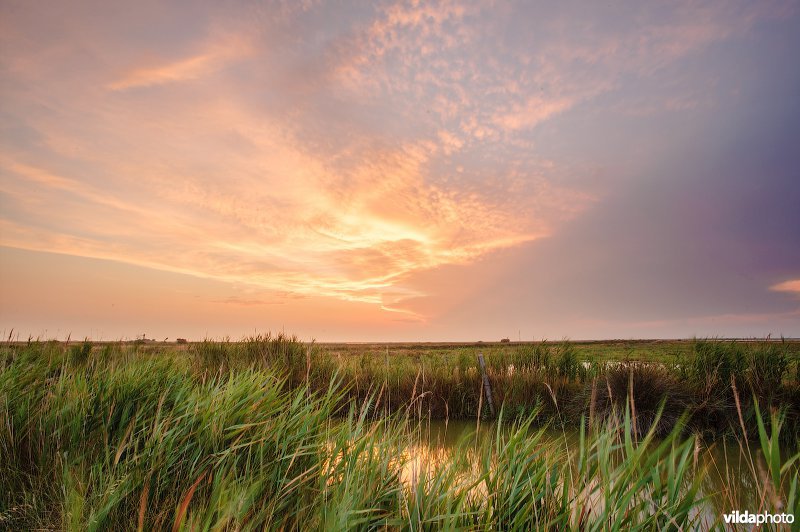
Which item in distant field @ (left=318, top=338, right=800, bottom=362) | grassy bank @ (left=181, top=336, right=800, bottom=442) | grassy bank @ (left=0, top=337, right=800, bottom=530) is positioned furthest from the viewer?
distant field @ (left=318, top=338, right=800, bottom=362)

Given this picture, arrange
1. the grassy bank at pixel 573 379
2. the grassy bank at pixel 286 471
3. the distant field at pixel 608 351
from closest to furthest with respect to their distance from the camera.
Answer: the grassy bank at pixel 286 471
the grassy bank at pixel 573 379
the distant field at pixel 608 351

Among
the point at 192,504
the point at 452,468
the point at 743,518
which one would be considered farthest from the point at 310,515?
the point at 743,518

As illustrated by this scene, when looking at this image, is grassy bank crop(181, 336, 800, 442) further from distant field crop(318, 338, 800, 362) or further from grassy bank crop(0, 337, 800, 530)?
grassy bank crop(0, 337, 800, 530)

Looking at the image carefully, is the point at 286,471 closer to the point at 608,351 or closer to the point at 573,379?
the point at 573,379

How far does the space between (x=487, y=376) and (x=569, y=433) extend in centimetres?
295

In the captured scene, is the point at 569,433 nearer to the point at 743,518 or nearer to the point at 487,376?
the point at 487,376

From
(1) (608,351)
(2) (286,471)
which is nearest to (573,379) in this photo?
(2) (286,471)

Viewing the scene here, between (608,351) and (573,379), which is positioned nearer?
(573,379)

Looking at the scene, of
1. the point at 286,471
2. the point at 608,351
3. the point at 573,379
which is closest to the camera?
the point at 286,471

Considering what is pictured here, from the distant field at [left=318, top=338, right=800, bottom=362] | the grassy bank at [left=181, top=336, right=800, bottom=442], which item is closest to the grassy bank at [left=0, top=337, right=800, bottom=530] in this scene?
the distant field at [left=318, top=338, right=800, bottom=362]

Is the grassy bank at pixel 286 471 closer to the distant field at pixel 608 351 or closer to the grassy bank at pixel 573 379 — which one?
the distant field at pixel 608 351

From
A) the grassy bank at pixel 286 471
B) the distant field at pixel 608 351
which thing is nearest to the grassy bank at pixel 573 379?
the distant field at pixel 608 351

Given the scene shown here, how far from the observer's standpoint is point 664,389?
1011 cm

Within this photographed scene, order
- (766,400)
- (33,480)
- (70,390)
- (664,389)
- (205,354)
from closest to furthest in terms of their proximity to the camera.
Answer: (33,480), (70,390), (664,389), (766,400), (205,354)
